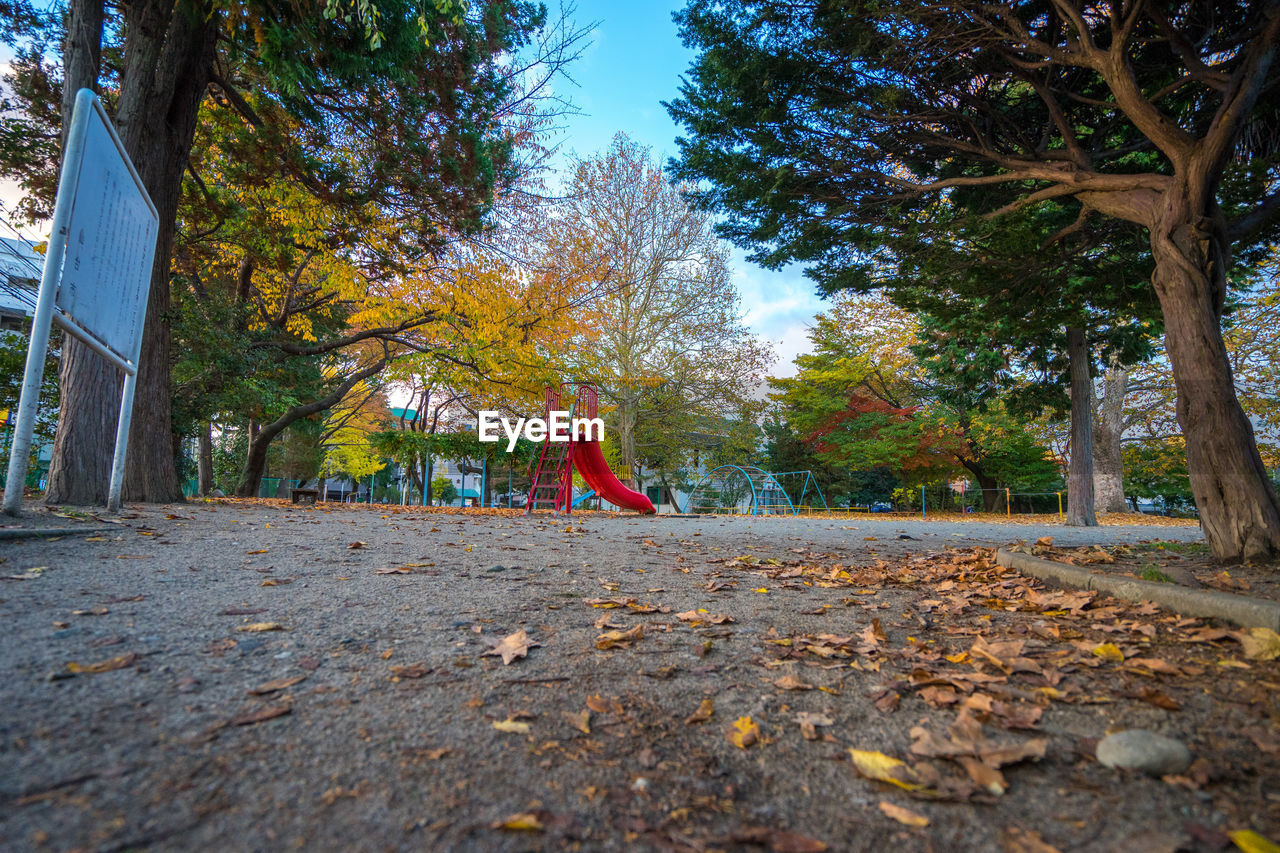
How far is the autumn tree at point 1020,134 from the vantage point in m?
3.79

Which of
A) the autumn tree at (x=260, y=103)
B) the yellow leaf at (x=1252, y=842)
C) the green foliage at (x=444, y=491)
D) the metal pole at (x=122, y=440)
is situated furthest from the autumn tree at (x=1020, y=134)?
the green foliage at (x=444, y=491)

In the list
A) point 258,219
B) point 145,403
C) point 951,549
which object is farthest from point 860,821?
point 258,219

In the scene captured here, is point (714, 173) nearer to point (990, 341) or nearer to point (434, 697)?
point (434, 697)

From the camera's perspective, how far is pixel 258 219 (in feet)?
33.3

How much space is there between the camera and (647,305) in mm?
18219

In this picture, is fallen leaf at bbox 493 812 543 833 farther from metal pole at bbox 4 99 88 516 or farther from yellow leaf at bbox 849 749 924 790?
metal pole at bbox 4 99 88 516

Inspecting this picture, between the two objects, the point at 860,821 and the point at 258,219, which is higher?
the point at 258,219

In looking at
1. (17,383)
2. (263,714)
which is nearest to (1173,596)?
(263,714)

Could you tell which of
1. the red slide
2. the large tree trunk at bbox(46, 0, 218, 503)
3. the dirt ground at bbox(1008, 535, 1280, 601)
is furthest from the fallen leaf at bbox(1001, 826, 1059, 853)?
the red slide

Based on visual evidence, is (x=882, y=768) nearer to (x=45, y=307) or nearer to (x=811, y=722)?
(x=811, y=722)

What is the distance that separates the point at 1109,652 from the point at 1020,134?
5.11 meters

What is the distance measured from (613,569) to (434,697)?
7.98 ft

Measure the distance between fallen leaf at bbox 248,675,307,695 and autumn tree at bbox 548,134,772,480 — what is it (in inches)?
595

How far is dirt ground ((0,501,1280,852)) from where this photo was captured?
3.80ft
